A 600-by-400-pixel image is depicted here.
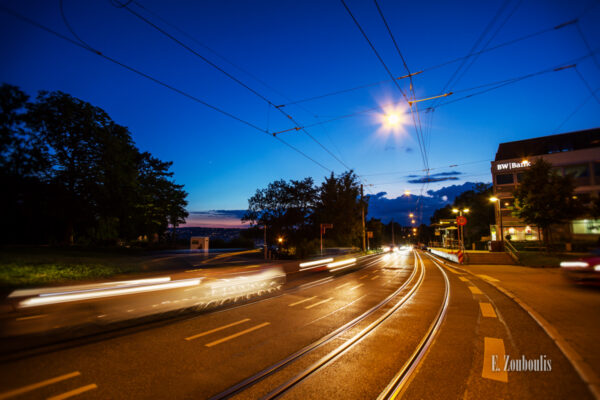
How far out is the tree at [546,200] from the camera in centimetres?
2114

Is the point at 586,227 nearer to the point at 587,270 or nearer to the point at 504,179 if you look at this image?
the point at 504,179

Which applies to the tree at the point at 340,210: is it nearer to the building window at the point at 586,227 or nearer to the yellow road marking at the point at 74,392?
the building window at the point at 586,227

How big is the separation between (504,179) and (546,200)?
23596mm

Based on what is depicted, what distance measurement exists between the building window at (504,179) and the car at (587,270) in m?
38.6

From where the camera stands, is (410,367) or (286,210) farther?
(286,210)

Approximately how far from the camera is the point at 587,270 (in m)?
9.48

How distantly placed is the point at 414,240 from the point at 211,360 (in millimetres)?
211463

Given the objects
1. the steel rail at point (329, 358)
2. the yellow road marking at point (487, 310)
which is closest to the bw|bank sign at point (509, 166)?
the yellow road marking at point (487, 310)

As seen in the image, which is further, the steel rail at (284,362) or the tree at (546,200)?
the tree at (546,200)

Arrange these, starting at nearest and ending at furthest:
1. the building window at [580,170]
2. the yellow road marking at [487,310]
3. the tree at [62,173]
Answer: the yellow road marking at [487,310]
the tree at [62,173]
the building window at [580,170]

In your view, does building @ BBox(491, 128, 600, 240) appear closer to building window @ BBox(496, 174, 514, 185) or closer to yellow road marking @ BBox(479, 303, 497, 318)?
building window @ BBox(496, 174, 514, 185)

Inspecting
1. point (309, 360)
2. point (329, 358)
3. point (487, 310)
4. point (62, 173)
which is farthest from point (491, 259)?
point (62, 173)

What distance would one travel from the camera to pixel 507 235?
3834 cm

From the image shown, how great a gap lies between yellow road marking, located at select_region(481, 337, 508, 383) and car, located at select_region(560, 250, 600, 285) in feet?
25.4
